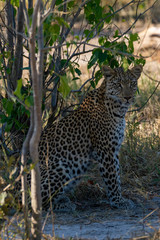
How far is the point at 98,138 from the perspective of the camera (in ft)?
19.0

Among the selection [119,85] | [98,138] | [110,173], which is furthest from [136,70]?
[110,173]

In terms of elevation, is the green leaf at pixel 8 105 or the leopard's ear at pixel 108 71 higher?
the leopard's ear at pixel 108 71

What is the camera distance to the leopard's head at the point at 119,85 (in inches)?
227

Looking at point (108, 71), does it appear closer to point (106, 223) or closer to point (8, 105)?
point (8, 105)

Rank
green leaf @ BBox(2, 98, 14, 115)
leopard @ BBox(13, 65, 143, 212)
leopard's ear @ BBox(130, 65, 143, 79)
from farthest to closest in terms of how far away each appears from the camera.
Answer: leopard's ear @ BBox(130, 65, 143, 79) → leopard @ BBox(13, 65, 143, 212) → green leaf @ BBox(2, 98, 14, 115)

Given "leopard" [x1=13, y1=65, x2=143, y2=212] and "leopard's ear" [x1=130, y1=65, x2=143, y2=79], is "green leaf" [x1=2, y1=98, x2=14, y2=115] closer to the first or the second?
"leopard" [x1=13, y1=65, x2=143, y2=212]

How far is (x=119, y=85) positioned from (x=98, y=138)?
2.48 ft

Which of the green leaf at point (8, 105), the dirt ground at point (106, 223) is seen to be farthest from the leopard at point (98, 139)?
the green leaf at point (8, 105)

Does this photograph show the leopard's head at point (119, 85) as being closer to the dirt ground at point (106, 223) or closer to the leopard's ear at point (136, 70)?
the leopard's ear at point (136, 70)

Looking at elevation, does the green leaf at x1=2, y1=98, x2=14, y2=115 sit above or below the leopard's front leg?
above

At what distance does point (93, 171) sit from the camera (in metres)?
6.65

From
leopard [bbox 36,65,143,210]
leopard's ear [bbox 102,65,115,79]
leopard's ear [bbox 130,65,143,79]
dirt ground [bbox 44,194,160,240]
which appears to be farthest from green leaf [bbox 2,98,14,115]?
leopard's ear [bbox 130,65,143,79]

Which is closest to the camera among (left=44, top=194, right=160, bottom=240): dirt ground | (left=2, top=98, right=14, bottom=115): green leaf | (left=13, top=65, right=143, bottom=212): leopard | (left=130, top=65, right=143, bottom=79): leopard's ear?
(left=44, top=194, right=160, bottom=240): dirt ground

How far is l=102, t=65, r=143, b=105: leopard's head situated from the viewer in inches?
227
